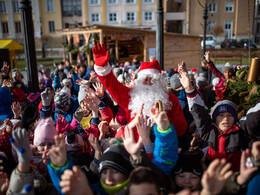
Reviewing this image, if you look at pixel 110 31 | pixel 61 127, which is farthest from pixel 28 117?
pixel 110 31

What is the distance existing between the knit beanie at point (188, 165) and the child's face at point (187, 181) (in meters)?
0.04

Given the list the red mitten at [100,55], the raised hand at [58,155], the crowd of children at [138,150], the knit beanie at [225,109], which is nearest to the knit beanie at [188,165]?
the crowd of children at [138,150]

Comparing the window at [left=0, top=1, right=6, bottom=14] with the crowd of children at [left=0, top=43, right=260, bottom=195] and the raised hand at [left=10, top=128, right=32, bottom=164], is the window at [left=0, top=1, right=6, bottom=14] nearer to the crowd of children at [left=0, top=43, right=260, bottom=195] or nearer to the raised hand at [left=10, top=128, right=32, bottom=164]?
the crowd of children at [left=0, top=43, right=260, bottom=195]

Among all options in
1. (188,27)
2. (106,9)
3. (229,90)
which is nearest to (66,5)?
(106,9)

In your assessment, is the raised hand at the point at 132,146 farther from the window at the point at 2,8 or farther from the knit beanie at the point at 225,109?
the window at the point at 2,8

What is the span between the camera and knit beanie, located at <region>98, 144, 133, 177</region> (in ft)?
6.37

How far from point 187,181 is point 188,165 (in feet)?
0.47

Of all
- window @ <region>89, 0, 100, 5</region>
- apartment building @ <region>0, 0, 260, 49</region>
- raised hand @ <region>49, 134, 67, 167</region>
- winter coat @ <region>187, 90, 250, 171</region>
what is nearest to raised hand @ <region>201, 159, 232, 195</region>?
winter coat @ <region>187, 90, 250, 171</region>

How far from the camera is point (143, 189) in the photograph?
168cm

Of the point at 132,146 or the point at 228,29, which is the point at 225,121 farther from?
the point at 228,29

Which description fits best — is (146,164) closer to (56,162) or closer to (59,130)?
(56,162)

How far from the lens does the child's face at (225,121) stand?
2477 millimetres

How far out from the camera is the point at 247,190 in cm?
184

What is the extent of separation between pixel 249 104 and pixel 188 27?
117ft
